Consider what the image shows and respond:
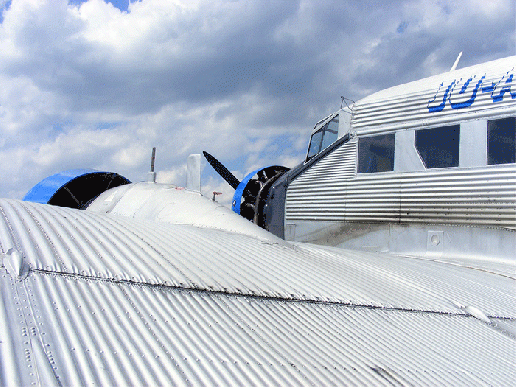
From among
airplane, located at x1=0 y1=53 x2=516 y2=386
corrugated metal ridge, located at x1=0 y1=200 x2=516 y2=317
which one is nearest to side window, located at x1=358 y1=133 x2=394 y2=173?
airplane, located at x1=0 y1=53 x2=516 y2=386

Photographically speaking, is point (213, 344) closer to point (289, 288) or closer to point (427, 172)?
point (289, 288)

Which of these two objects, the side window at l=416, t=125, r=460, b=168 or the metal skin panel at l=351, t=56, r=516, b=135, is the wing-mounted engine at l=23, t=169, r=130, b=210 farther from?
the side window at l=416, t=125, r=460, b=168

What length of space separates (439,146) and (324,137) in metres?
2.77

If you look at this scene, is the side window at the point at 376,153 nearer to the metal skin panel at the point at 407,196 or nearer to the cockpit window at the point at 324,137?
the metal skin panel at the point at 407,196

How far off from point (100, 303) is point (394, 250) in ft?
19.9

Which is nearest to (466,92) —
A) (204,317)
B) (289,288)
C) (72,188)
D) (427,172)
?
(427,172)

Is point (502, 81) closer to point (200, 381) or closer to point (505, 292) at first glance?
point (505, 292)

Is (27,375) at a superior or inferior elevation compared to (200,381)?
superior

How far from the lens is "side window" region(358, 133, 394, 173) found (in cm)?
739

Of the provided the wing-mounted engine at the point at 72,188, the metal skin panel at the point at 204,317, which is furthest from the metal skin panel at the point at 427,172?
the wing-mounted engine at the point at 72,188

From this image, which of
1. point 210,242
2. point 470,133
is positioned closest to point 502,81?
point 470,133

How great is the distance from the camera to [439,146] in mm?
6816

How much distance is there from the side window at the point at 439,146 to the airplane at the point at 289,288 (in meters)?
0.02

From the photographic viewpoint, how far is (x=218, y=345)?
79.7 inches
